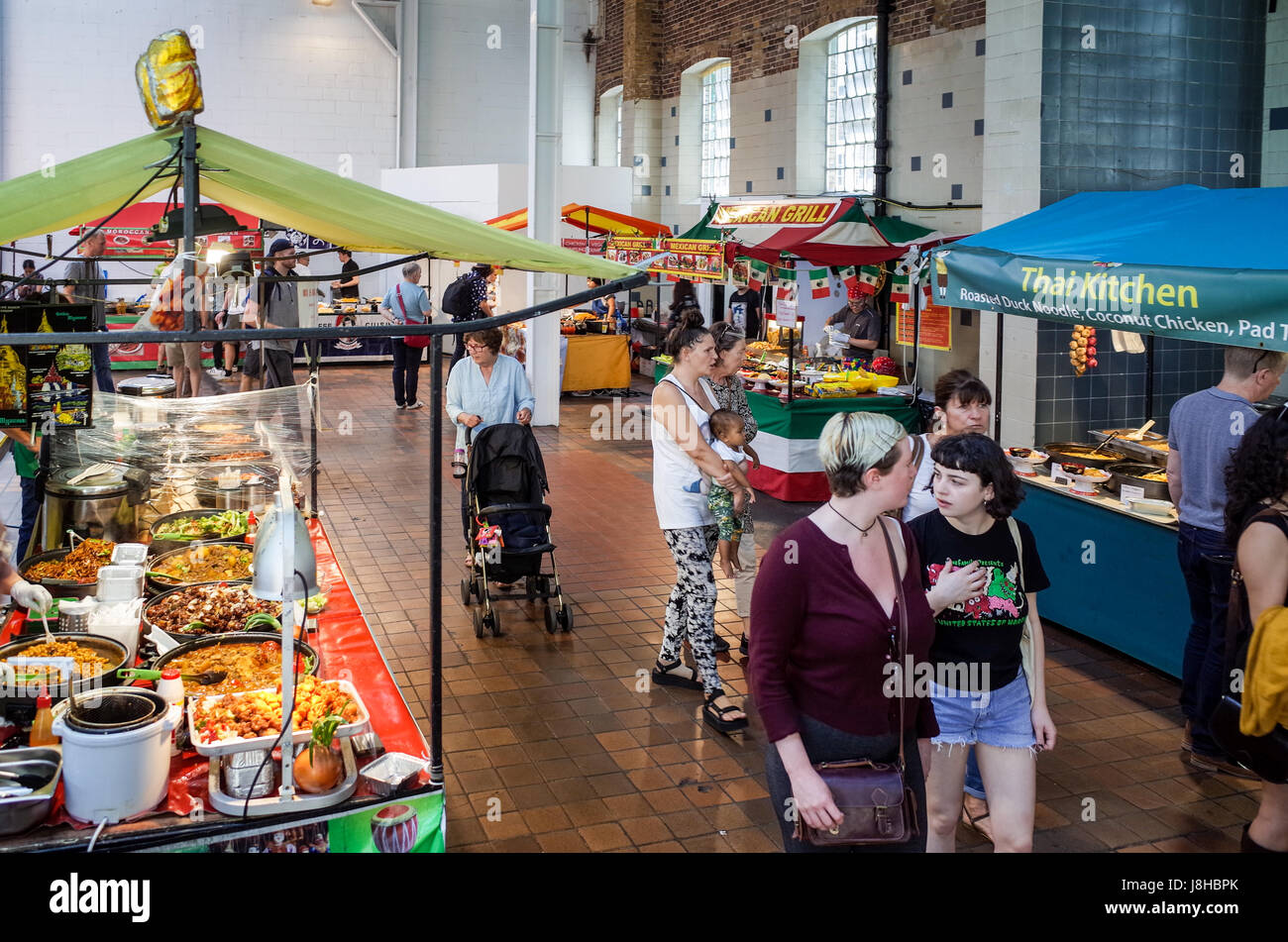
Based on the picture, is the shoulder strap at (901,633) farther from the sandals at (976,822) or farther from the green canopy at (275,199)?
the sandals at (976,822)

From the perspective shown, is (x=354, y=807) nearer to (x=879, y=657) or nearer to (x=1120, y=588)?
(x=879, y=657)

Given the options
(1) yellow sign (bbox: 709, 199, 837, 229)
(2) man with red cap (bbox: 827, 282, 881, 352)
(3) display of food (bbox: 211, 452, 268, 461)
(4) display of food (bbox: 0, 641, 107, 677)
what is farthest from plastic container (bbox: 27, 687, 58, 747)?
(2) man with red cap (bbox: 827, 282, 881, 352)

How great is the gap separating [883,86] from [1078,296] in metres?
9.31

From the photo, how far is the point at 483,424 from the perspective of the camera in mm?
7180

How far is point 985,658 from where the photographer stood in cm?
364

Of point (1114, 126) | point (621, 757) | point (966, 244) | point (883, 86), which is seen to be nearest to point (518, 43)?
point (883, 86)

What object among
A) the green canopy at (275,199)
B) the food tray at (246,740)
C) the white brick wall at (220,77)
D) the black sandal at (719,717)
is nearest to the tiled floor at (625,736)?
the black sandal at (719,717)

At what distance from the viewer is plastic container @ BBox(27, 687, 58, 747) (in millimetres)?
3504

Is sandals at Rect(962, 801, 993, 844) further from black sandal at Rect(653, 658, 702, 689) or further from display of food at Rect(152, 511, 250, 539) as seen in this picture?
display of food at Rect(152, 511, 250, 539)

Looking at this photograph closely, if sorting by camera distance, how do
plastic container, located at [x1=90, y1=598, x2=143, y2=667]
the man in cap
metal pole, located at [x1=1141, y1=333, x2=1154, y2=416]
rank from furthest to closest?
the man in cap, metal pole, located at [x1=1141, y1=333, x2=1154, y2=416], plastic container, located at [x1=90, y1=598, x2=143, y2=667]

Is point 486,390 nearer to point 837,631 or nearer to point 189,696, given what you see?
point 189,696

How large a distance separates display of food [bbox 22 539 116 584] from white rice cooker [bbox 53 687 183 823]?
72.7 inches

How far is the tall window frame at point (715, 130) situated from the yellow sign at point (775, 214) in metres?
6.50

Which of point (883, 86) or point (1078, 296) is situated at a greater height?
point (883, 86)
